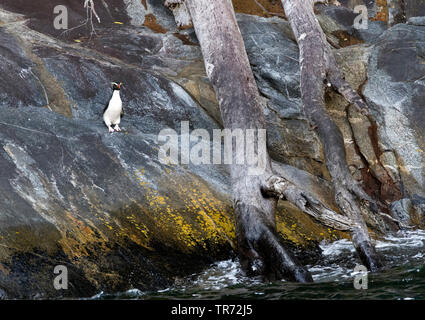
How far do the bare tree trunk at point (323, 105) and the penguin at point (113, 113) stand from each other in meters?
2.74

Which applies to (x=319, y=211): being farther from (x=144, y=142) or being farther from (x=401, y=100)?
(x=401, y=100)

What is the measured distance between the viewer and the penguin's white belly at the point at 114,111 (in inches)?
280

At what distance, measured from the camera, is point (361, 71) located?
8742 millimetres

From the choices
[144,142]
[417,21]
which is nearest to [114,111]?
[144,142]

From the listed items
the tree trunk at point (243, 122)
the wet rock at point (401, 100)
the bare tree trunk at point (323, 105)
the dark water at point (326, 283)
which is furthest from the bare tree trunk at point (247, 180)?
the wet rock at point (401, 100)

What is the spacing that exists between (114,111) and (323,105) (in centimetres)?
304

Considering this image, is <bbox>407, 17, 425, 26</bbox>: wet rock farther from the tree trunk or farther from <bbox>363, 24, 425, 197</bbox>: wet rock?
the tree trunk

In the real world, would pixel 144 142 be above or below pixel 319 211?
above

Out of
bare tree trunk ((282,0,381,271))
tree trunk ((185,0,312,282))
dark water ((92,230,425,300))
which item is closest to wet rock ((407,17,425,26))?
bare tree trunk ((282,0,381,271))

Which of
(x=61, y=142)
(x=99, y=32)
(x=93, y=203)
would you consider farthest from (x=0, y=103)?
(x=99, y=32)

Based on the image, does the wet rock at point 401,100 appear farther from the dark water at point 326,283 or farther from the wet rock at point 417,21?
the dark water at point 326,283

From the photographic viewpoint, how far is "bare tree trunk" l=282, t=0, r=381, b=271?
5.65 m

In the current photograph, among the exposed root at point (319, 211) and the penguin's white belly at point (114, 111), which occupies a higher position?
the penguin's white belly at point (114, 111)

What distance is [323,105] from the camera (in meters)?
7.25
